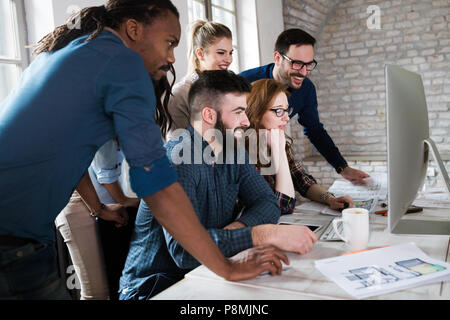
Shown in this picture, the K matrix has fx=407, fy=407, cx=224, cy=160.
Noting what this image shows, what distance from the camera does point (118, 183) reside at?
1650 mm

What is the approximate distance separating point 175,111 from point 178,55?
3.22 ft

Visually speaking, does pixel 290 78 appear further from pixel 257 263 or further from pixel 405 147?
pixel 257 263

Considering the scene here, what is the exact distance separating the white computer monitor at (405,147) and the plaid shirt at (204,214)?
1.34ft

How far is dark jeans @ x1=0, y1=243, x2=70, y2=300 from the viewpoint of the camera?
2.46 ft

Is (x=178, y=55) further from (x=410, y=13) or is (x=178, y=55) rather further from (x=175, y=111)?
(x=410, y=13)

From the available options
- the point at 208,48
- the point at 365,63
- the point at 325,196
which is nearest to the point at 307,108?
the point at 208,48

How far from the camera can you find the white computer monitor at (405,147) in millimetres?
1008

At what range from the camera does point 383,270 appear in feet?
3.11

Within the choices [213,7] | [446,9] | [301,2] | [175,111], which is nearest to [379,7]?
[446,9]

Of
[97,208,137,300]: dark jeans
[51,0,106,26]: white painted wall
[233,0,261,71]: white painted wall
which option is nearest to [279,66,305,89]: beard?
[51,0,106,26]: white painted wall

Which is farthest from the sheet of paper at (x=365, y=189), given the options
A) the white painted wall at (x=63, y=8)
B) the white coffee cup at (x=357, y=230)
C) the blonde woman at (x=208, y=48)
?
the white painted wall at (x=63, y=8)

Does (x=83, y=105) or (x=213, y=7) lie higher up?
(x=213, y=7)

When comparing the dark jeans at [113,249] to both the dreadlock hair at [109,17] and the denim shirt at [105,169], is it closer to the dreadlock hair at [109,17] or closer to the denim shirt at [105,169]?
the denim shirt at [105,169]

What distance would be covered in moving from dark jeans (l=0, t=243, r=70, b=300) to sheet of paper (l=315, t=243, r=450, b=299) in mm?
596
